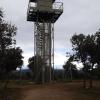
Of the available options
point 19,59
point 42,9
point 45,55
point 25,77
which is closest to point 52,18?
point 42,9

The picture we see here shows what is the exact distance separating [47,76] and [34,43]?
6553 mm

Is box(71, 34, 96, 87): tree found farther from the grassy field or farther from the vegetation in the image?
the grassy field

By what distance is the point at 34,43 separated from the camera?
59.6 meters

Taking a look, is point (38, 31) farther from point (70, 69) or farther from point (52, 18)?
point (70, 69)

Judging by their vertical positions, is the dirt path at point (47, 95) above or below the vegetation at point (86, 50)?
below

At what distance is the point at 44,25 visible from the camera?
187 feet

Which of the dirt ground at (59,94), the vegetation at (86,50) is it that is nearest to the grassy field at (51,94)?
the dirt ground at (59,94)

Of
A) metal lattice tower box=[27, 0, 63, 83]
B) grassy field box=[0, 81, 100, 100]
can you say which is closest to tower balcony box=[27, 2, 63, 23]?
metal lattice tower box=[27, 0, 63, 83]

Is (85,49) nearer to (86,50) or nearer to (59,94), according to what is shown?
(86,50)

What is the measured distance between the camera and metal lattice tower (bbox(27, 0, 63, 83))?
5466cm

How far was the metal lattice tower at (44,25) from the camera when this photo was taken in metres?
54.7

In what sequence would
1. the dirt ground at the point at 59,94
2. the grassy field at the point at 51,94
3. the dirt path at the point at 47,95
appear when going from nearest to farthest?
1. the dirt path at the point at 47,95
2. the dirt ground at the point at 59,94
3. the grassy field at the point at 51,94

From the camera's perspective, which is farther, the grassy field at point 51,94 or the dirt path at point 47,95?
the grassy field at point 51,94

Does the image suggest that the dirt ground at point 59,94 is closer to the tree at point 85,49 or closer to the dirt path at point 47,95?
the dirt path at point 47,95
